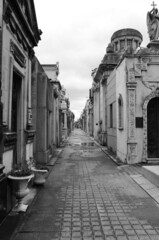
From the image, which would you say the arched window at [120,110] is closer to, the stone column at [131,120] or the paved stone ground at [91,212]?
the stone column at [131,120]

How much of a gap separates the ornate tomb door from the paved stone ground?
9.48ft

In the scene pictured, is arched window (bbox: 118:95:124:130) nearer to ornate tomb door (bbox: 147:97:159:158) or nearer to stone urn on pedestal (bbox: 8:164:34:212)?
ornate tomb door (bbox: 147:97:159:158)

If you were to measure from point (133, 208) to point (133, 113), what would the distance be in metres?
5.39

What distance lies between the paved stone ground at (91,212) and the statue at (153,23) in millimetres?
7446

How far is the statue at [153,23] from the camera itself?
10344 millimetres

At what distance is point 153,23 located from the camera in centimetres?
1050

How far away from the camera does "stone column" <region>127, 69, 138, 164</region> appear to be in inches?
364

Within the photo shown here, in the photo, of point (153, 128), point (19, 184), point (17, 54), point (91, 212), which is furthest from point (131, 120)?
point (19, 184)

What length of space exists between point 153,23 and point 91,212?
985 centimetres

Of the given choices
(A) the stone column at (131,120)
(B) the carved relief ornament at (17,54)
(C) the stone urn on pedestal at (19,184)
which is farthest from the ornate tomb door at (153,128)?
(C) the stone urn on pedestal at (19,184)

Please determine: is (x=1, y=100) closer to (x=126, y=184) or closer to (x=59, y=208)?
(x=59, y=208)

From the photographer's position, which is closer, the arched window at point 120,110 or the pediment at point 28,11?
the pediment at point 28,11

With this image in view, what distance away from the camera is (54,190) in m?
5.95

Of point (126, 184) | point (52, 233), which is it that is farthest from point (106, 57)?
point (52, 233)
